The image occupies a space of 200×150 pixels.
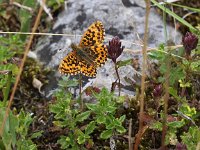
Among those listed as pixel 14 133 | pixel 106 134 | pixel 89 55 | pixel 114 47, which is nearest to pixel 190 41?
pixel 114 47

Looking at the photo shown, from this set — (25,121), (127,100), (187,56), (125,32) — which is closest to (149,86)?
(127,100)

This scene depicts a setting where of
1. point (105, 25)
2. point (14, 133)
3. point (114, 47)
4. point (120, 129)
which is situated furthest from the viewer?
point (105, 25)

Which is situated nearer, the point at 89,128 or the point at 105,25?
the point at 89,128

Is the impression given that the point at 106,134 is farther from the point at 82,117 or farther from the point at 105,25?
the point at 105,25

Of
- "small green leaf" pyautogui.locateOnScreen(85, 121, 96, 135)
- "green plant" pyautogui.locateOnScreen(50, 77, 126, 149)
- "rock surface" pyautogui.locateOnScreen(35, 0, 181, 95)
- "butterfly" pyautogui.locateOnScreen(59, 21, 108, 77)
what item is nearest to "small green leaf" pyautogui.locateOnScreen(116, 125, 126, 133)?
"green plant" pyautogui.locateOnScreen(50, 77, 126, 149)

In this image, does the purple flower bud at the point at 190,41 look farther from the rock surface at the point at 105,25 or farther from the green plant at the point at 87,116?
the rock surface at the point at 105,25

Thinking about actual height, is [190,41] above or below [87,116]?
above

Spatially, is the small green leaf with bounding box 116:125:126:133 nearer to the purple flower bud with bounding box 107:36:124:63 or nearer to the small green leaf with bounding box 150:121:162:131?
the small green leaf with bounding box 150:121:162:131
